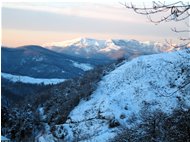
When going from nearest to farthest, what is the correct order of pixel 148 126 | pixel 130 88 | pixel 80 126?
pixel 148 126 → pixel 80 126 → pixel 130 88

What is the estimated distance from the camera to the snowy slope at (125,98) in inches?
2082

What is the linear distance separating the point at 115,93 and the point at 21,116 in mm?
17223

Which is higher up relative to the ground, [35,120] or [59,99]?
[35,120]

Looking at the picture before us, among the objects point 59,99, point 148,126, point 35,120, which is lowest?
point 59,99

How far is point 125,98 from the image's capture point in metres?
64.4

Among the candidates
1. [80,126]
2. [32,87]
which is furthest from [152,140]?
[32,87]

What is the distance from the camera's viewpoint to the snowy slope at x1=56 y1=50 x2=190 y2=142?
52.9m

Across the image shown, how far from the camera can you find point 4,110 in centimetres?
5438

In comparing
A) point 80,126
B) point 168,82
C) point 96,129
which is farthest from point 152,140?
point 168,82

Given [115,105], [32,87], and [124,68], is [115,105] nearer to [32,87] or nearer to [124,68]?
[124,68]

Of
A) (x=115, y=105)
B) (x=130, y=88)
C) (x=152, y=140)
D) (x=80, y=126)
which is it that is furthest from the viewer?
(x=130, y=88)

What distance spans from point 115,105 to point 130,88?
7.27 m

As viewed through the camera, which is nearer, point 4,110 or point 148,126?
point 148,126

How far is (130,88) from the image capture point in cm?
6794
